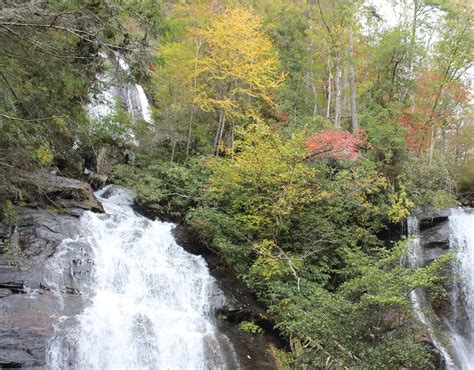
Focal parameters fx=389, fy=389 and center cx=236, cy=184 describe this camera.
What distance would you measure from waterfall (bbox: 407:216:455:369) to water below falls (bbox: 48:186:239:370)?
4.51 meters

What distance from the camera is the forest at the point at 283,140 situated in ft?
19.5

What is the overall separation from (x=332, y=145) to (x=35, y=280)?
352 inches

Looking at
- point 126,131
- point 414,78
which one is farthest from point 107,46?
point 414,78

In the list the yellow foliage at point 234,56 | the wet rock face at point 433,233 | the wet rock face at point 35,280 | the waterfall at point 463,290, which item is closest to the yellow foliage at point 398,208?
the wet rock face at point 433,233

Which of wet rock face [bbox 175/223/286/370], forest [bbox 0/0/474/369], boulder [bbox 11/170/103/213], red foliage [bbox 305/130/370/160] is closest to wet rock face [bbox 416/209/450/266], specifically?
forest [bbox 0/0/474/369]

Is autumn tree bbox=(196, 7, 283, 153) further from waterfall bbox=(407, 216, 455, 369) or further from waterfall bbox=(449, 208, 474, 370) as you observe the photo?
waterfall bbox=(449, 208, 474, 370)

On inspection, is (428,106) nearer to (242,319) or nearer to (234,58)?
(234,58)

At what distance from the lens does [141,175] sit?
46.3 feet

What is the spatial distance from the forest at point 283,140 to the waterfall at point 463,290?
0.71 meters

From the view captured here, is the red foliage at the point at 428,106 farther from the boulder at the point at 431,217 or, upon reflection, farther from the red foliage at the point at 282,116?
the red foliage at the point at 282,116

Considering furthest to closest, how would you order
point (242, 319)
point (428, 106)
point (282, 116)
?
point (282, 116) < point (428, 106) < point (242, 319)

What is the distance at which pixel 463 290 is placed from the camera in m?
10.9

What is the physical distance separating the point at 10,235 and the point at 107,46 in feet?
18.4

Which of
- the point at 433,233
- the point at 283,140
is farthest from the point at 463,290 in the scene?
the point at 283,140
